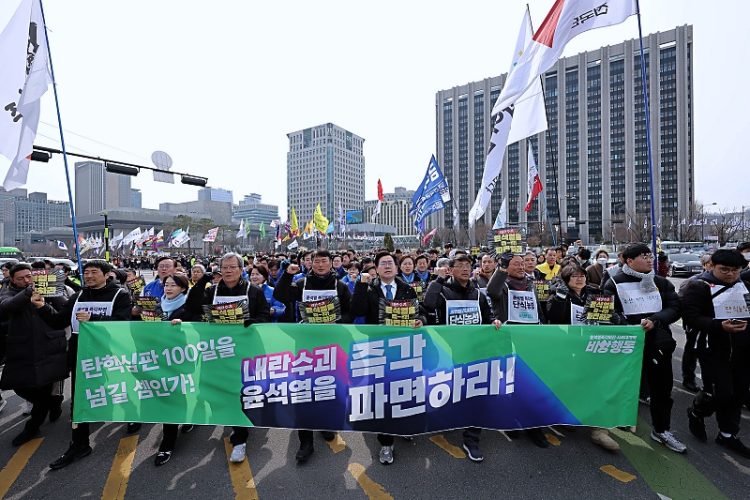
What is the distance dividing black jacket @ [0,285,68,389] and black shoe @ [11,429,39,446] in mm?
554

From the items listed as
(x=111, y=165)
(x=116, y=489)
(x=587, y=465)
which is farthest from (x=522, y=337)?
(x=111, y=165)

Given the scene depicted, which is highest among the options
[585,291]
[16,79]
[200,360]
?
[16,79]

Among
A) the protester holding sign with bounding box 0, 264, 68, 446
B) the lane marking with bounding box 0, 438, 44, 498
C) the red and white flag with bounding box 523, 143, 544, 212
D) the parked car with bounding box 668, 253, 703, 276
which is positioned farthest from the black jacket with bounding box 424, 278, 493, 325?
the parked car with bounding box 668, 253, 703, 276

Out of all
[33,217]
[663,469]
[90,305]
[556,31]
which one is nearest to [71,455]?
[90,305]

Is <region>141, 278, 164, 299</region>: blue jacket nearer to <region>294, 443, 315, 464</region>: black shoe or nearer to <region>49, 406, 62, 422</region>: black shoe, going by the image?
<region>49, 406, 62, 422</region>: black shoe

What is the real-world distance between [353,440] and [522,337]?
2001mm

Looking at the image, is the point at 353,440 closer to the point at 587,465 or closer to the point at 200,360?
the point at 200,360

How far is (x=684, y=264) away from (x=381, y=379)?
2473 cm

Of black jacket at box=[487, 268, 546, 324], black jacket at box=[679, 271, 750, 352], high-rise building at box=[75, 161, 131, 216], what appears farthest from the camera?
high-rise building at box=[75, 161, 131, 216]

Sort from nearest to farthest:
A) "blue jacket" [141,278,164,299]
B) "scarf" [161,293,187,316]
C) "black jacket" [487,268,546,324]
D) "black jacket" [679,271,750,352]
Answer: "black jacket" [679,271,750,352]
"black jacket" [487,268,546,324]
"scarf" [161,293,187,316]
"blue jacket" [141,278,164,299]

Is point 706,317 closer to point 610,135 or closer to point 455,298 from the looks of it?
point 455,298

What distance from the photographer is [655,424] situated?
12.7ft

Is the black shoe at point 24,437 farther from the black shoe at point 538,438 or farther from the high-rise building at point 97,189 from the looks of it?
the high-rise building at point 97,189

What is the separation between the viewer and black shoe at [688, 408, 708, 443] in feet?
12.6
